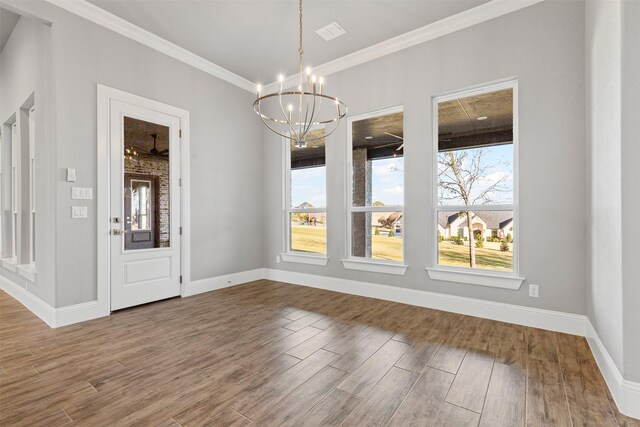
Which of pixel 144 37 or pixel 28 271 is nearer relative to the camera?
pixel 28 271

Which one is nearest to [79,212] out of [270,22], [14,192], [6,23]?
[14,192]

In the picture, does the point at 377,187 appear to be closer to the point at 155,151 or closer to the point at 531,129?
the point at 531,129

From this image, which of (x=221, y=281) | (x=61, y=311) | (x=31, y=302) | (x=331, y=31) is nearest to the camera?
(x=61, y=311)

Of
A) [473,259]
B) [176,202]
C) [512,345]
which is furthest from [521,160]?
[176,202]

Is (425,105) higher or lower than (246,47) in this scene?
lower

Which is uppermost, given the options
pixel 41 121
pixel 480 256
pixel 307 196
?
pixel 41 121

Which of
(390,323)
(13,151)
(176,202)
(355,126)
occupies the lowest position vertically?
(390,323)

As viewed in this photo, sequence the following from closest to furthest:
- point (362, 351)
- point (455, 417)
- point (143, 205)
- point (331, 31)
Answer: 1. point (455, 417)
2. point (362, 351)
3. point (331, 31)
4. point (143, 205)

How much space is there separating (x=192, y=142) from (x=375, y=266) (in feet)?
10.2

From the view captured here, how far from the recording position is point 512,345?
8.51ft

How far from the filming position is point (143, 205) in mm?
3781

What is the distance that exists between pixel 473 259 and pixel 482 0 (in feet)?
9.00

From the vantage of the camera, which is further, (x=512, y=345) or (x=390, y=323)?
(x=390, y=323)

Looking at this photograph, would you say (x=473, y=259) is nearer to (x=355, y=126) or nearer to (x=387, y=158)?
(x=387, y=158)
